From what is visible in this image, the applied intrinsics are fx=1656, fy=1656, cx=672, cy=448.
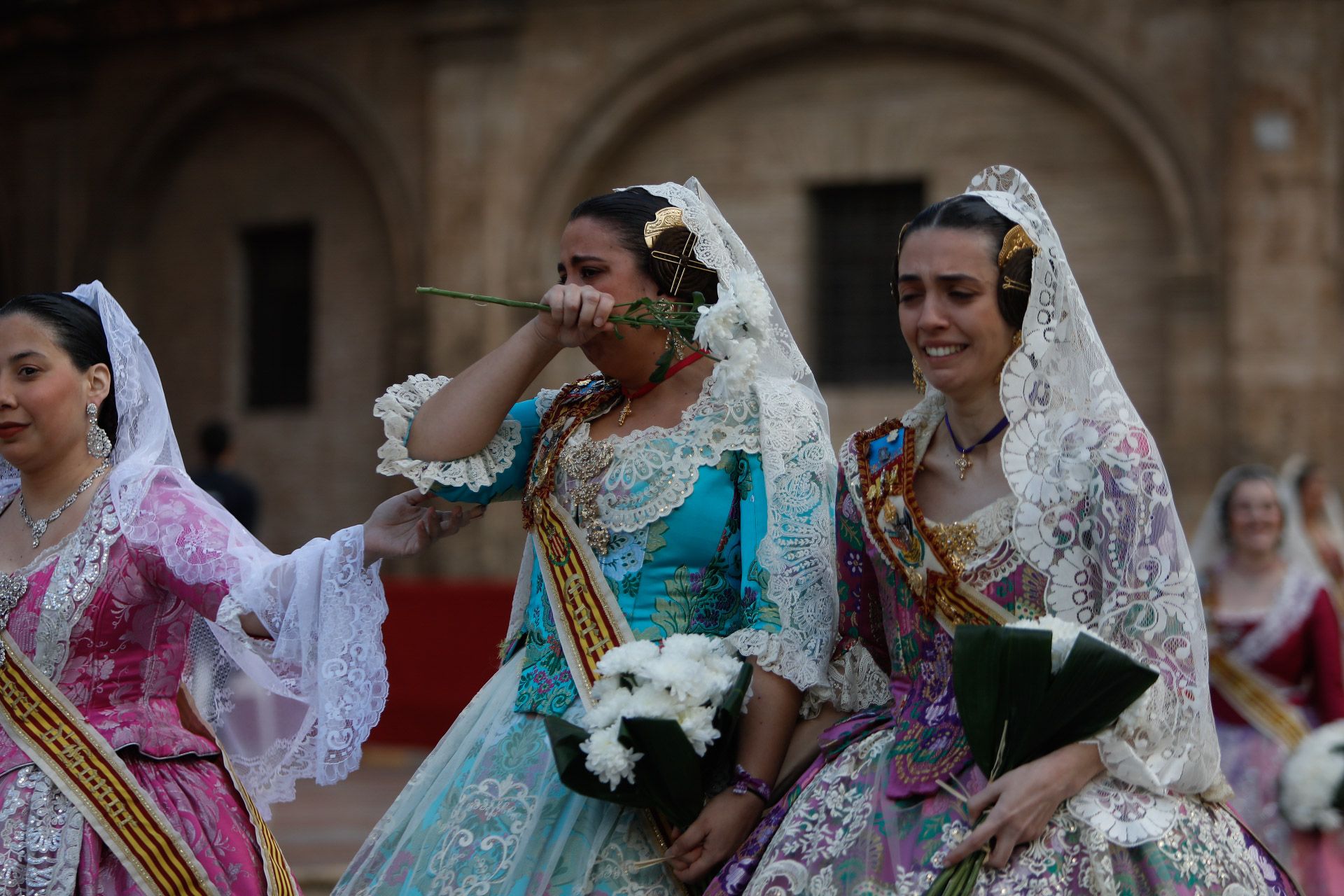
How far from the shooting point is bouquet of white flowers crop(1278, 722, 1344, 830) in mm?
5727

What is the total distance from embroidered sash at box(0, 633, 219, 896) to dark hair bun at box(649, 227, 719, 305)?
138 cm

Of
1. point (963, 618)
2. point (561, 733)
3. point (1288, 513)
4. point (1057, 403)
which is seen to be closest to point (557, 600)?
point (561, 733)

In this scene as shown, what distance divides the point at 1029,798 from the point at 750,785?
601mm

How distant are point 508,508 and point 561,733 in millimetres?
9536

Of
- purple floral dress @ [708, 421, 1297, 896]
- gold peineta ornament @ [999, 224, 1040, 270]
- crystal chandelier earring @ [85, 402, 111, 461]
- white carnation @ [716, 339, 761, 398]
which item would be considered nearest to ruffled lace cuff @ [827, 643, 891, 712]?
purple floral dress @ [708, 421, 1297, 896]

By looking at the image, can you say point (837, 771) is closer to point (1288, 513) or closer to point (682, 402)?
point (682, 402)

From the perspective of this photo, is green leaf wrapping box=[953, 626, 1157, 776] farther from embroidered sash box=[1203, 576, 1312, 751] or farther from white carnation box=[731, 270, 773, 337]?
embroidered sash box=[1203, 576, 1312, 751]

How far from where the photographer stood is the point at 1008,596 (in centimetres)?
286

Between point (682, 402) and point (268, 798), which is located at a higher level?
point (682, 402)

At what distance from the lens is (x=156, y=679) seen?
3238mm

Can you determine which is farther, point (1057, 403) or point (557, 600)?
point (557, 600)

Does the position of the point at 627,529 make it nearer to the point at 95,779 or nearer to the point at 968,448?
the point at 968,448

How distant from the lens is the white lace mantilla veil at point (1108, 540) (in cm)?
268

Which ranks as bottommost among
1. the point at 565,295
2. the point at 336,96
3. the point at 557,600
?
the point at 557,600
